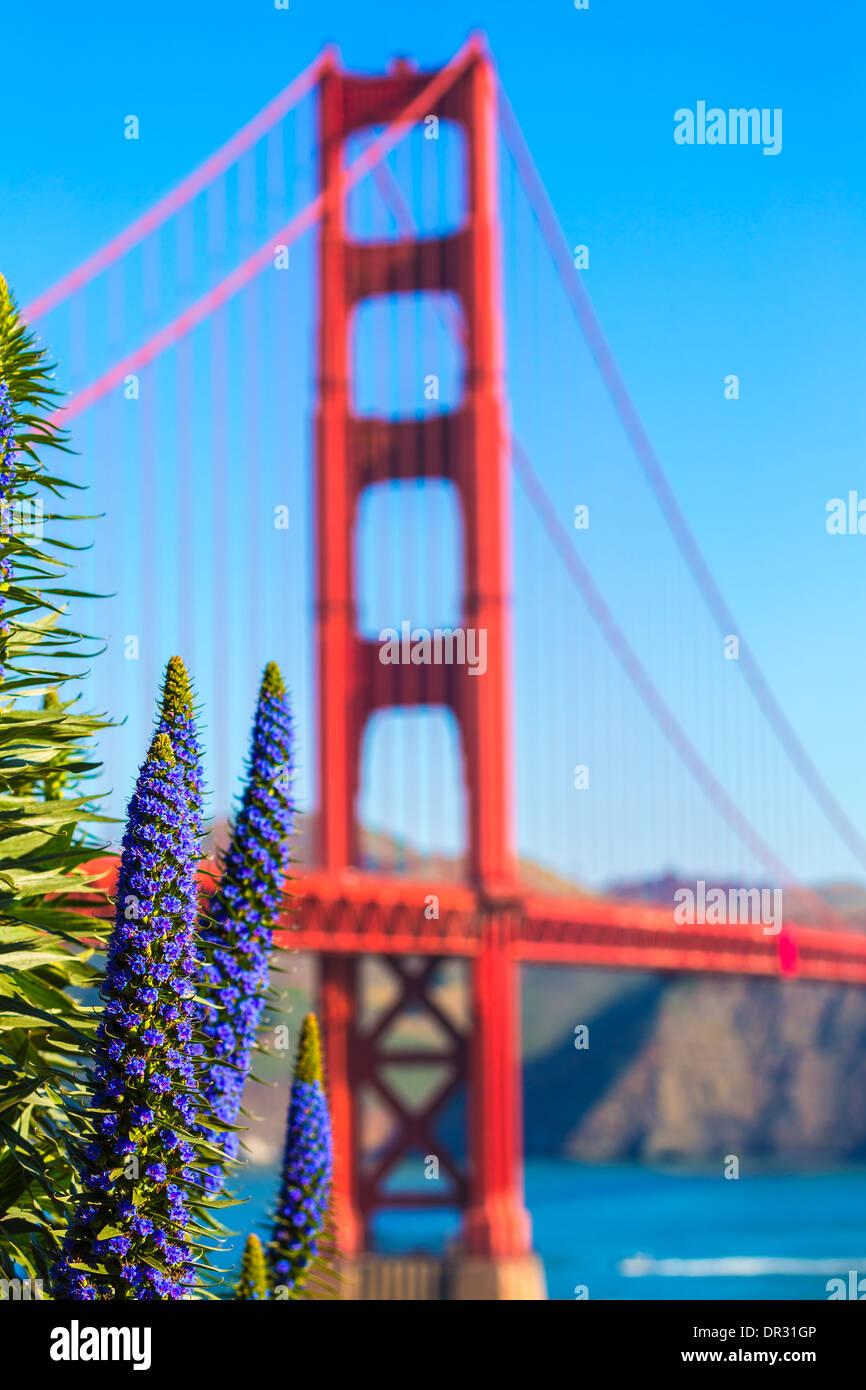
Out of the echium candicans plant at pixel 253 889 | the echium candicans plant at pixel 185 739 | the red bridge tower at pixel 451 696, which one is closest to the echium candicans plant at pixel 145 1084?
the echium candicans plant at pixel 185 739

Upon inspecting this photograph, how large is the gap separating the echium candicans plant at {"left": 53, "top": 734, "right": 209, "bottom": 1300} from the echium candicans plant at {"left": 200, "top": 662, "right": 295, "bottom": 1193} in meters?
0.98

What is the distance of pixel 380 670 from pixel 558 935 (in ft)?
27.5

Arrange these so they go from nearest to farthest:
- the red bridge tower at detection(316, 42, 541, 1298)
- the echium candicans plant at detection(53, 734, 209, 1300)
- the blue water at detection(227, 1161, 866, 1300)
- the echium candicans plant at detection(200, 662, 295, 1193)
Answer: the echium candicans plant at detection(53, 734, 209, 1300) < the echium candicans plant at detection(200, 662, 295, 1193) < the red bridge tower at detection(316, 42, 541, 1298) < the blue water at detection(227, 1161, 866, 1300)

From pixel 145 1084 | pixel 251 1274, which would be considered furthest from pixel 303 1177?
pixel 145 1084

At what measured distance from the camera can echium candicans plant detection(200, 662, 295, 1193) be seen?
26.4 feet

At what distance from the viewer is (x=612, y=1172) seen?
194000 millimetres

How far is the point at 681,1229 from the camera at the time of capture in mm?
121812

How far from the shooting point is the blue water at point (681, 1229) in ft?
282

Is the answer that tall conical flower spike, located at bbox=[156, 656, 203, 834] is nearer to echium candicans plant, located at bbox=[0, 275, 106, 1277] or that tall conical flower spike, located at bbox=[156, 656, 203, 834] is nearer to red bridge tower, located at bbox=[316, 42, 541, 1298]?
echium candicans plant, located at bbox=[0, 275, 106, 1277]

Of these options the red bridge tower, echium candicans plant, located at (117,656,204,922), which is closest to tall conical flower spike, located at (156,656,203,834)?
echium candicans plant, located at (117,656,204,922)

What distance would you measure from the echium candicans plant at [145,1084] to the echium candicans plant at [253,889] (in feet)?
3.22

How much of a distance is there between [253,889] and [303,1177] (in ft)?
5.83

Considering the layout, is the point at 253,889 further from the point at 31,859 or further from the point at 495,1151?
the point at 495,1151
